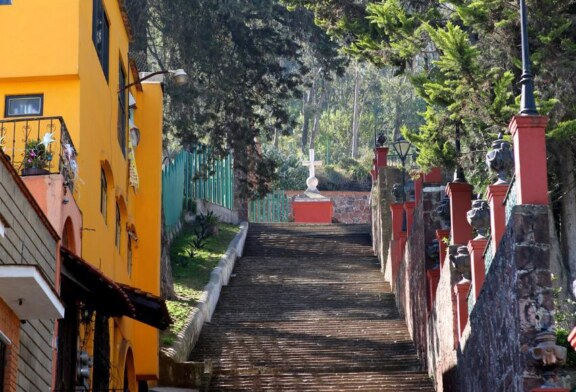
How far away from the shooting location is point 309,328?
26.7 meters

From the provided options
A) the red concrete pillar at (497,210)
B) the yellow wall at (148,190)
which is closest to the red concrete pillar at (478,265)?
the red concrete pillar at (497,210)

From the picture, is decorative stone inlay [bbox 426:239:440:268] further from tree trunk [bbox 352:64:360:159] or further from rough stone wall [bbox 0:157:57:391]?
tree trunk [bbox 352:64:360:159]

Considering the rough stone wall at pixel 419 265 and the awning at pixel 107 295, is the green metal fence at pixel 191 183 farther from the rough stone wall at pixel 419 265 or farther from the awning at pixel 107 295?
the awning at pixel 107 295

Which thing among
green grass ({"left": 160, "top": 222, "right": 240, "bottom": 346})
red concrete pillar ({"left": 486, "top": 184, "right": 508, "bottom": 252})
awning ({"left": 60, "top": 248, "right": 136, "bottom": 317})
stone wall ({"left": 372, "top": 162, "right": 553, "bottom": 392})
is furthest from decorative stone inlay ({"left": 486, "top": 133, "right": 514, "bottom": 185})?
green grass ({"left": 160, "top": 222, "right": 240, "bottom": 346})

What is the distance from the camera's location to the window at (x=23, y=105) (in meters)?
18.5

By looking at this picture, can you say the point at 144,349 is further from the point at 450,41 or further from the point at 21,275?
the point at 21,275

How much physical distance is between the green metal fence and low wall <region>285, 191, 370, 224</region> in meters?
6.30

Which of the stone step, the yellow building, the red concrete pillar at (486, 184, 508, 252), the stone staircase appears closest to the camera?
the yellow building

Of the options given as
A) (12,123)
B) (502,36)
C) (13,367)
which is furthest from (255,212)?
(13,367)

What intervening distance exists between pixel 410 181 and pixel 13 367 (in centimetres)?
1998

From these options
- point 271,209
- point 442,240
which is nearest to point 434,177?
point 442,240

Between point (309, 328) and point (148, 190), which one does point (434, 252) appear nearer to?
point (309, 328)

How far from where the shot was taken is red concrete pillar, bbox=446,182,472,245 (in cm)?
2062

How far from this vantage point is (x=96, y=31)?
66.1 feet
